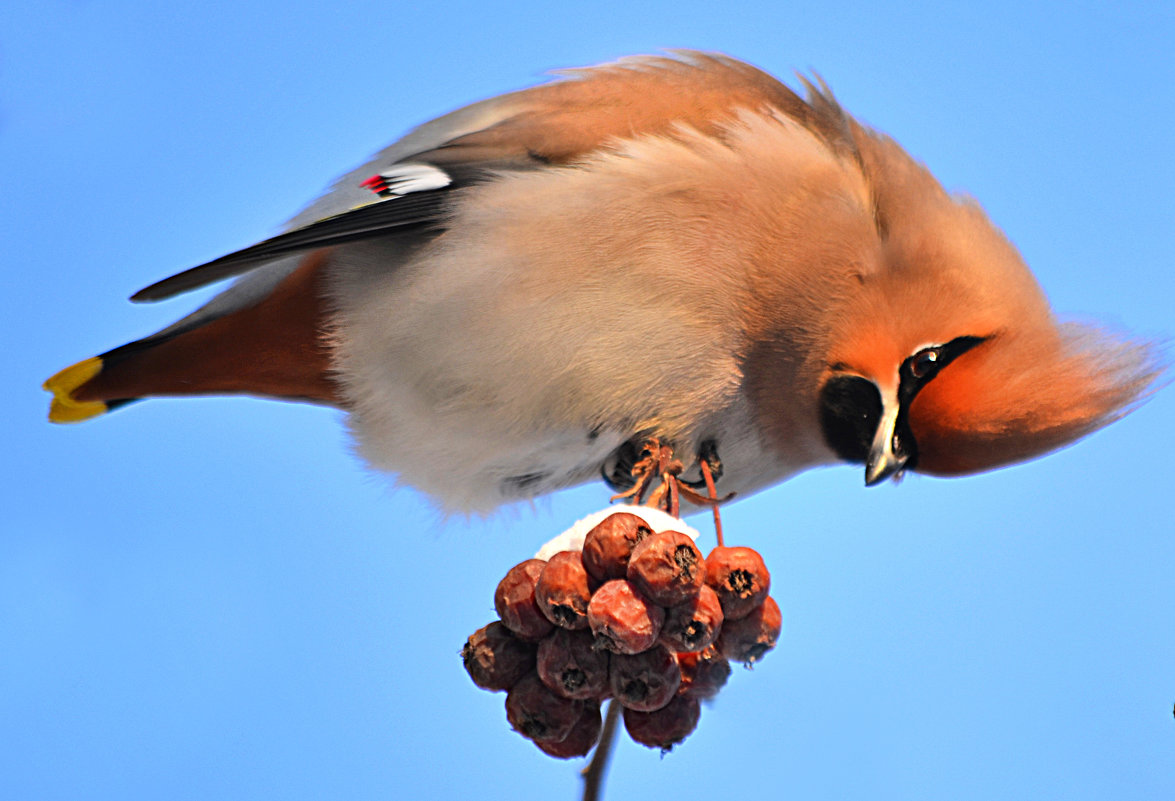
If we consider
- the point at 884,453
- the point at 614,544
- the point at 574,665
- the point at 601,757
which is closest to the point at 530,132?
the point at 884,453

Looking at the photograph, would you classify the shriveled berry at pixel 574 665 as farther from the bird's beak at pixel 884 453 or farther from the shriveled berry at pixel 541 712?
the bird's beak at pixel 884 453

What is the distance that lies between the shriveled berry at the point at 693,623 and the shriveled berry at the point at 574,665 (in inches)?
4.2

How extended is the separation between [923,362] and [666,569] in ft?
3.36

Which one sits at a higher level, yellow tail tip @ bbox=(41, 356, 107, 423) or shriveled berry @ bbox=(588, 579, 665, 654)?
yellow tail tip @ bbox=(41, 356, 107, 423)

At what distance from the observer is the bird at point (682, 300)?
7.85 ft

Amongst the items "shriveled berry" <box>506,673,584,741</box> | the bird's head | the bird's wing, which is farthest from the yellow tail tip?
the bird's head

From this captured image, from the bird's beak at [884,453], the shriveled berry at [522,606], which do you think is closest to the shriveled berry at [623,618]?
the shriveled berry at [522,606]

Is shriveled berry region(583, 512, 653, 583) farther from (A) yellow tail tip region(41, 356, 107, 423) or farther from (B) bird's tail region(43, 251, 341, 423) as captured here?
(A) yellow tail tip region(41, 356, 107, 423)

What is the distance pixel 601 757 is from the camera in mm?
1661

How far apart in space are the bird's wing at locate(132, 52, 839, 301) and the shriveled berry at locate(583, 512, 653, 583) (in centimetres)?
113

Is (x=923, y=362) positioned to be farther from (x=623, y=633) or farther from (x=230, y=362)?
(x=230, y=362)

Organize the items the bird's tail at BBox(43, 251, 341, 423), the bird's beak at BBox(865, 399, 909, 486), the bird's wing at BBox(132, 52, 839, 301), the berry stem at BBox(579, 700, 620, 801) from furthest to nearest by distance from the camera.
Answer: the bird's tail at BBox(43, 251, 341, 423) < the bird's wing at BBox(132, 52, 839, 301) < the bird's beak at BBox(865, 399, 909, 486) < the berry stem at BBox(579, 700, 620, 801)

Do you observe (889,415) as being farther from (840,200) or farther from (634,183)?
(634,183)

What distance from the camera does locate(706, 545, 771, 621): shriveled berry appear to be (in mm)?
1712
